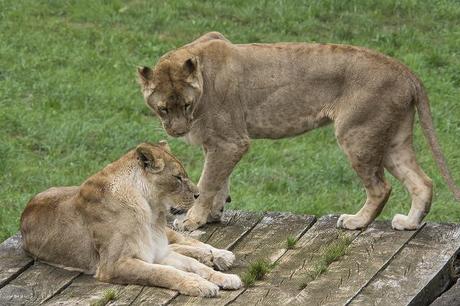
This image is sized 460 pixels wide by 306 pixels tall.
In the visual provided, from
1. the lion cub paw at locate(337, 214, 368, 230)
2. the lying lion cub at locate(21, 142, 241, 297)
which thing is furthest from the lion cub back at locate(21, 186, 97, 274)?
the lion cub paw at locate(337, 214, 368, 230)

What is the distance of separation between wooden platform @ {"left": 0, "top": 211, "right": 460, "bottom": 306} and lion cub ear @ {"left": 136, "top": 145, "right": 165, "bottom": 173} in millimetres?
565

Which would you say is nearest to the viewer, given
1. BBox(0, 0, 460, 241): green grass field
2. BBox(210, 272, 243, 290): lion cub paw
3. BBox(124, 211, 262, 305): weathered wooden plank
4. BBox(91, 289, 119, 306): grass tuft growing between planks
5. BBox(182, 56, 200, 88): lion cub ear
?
BBox(91, 289, 119, 306): grass tuft growing between planks

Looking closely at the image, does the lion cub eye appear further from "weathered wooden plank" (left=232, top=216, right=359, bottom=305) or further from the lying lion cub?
"weathered wooden plank" (left=232, top=216, right=359, bottom=305)

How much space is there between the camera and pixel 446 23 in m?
13.0

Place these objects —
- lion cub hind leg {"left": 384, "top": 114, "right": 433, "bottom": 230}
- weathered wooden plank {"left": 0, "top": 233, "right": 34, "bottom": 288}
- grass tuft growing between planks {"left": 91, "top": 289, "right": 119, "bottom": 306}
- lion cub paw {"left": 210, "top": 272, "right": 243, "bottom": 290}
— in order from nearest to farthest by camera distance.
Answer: grass tuft growing between planks {"left": 91, "top": 289, "right": 119, "bottom": 306}
lion cub paw {"left": 210, "top": 272, "right": 243, "bottom": 290}
weathered wooden plank {"left": 0, "top": 233, "right": 34, "bottom": 288}
lion cub hind leg {"left": 384, "top": 114, "right": 433, "bottom": 230}

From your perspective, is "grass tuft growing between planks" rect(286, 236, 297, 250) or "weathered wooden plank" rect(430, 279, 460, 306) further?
"grass tuft growing between planks" rect(286, 236, 297, 250)

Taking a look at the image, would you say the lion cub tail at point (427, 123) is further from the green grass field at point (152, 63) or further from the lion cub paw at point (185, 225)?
the green grass field at point (152, 63)

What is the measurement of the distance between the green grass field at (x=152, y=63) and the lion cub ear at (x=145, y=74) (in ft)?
5.39

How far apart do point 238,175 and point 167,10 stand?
381 cm

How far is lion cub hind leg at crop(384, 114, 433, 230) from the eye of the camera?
697 centimetres

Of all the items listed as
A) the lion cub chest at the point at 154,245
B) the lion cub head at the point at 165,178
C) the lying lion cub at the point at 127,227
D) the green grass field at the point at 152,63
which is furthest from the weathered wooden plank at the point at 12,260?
the green grass field at the point at 152,63

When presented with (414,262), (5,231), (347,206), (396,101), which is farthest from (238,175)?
(414,262)

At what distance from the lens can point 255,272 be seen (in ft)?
20.3

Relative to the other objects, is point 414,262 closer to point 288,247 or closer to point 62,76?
point 288,247
